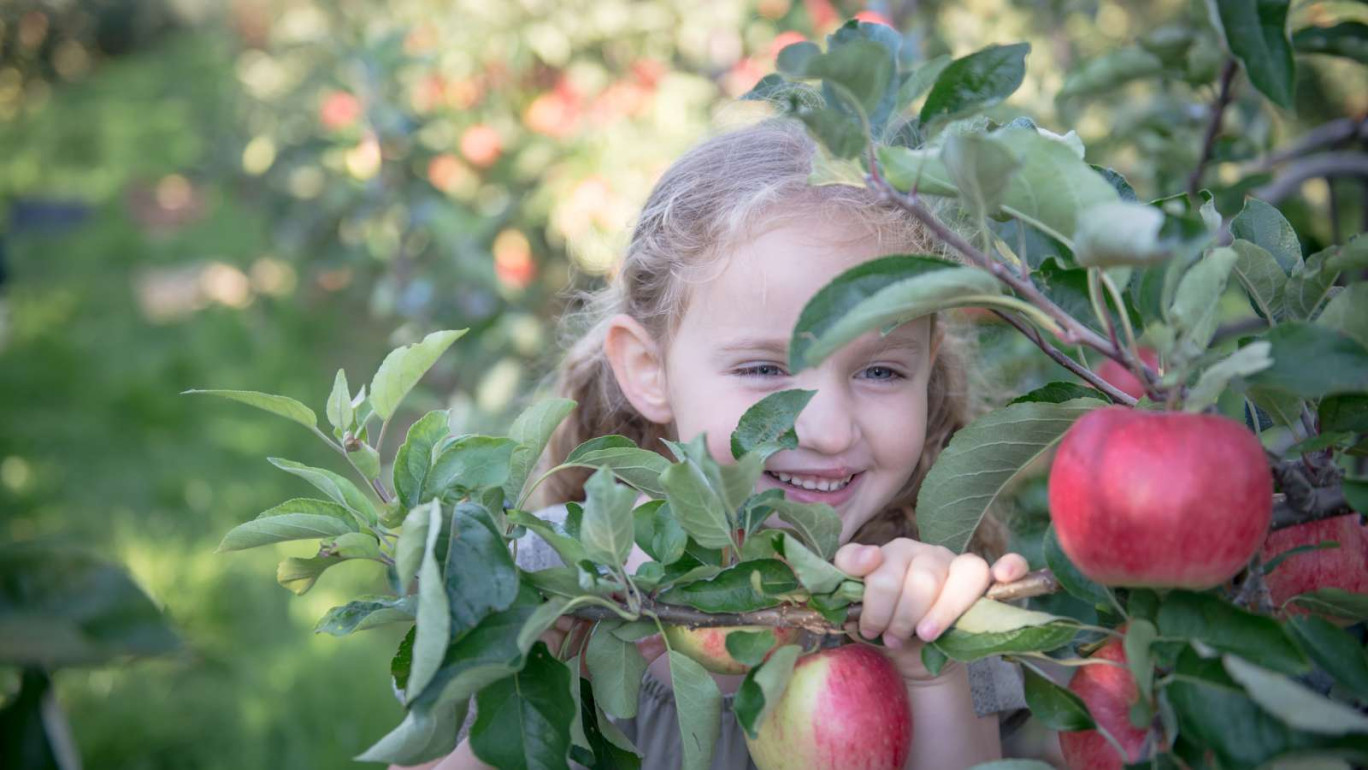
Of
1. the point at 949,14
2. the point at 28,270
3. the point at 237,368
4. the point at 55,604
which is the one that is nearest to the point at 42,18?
the point at 28,270

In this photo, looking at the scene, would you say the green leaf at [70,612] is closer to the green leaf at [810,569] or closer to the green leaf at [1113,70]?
the green leaf at [810,569]

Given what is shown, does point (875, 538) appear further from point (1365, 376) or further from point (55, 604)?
point (55, 604)

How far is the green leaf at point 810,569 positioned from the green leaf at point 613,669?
15 cm

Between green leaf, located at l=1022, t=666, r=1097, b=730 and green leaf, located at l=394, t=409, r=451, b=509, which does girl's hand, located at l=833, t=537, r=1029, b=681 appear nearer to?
green leaf, located at l=1022, t=666, r=1097, b=730

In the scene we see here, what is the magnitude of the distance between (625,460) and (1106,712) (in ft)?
1.27

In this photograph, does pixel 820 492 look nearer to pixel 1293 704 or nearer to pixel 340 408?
pixel 340 408

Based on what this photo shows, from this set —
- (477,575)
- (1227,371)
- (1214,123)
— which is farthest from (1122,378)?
(477,575)

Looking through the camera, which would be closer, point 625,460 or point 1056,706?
point 1056,706

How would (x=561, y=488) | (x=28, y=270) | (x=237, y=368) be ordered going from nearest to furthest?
(x=561, y=488)
(x=237, y=368)
(x=28, y=270)

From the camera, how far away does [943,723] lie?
3.37 feet

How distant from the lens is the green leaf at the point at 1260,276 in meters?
0.80

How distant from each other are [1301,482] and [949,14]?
2.15 meters

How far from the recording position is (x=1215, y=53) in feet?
4.65

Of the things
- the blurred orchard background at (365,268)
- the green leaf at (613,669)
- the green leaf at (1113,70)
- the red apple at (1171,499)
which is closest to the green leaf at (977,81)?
the red apple at (1171,499)
